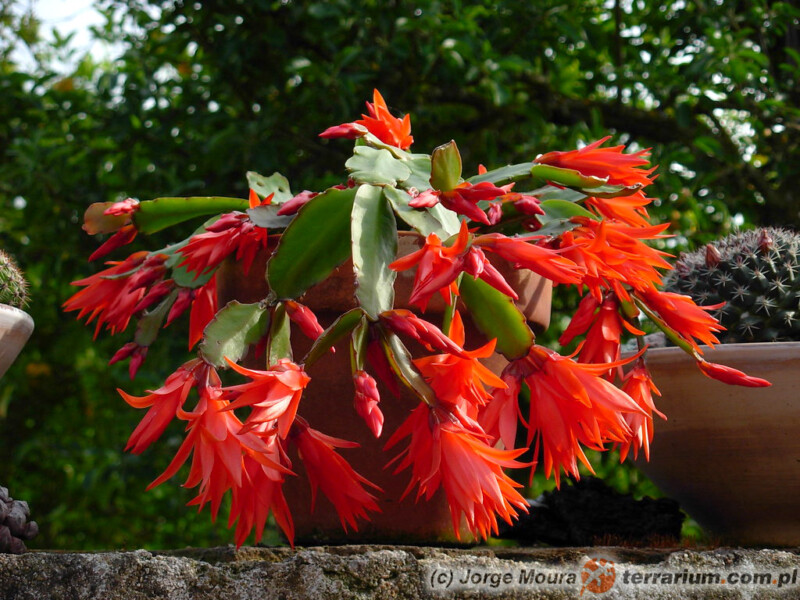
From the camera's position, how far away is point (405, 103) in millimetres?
2133

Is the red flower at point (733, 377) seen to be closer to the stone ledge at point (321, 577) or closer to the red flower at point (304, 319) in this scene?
the stone ledge at point (321, 577)

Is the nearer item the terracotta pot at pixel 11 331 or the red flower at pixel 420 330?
Answer: the red flower at pixel 420 330

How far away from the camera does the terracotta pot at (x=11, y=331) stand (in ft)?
3.10

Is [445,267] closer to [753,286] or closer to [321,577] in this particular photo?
[321,577]

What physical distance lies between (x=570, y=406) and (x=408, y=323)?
0.18 metres

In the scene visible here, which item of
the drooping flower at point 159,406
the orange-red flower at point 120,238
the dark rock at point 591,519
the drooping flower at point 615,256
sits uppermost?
the drooping flower at point 615,256

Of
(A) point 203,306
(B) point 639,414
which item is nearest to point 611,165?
(B) point 639,414

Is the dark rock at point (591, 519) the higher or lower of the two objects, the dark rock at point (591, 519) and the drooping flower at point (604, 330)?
the lower

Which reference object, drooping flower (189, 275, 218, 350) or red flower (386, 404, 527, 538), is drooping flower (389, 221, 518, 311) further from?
drooping flower (189, 275, 218, 350)

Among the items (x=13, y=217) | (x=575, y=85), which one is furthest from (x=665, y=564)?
(x=13, y=217)

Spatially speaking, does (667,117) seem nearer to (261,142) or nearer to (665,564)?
(261,142)

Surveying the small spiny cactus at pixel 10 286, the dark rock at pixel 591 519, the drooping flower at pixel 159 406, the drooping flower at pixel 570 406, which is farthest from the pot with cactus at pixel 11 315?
the dark rock at pixel 591 519

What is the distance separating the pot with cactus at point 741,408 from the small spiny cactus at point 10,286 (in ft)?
2.56

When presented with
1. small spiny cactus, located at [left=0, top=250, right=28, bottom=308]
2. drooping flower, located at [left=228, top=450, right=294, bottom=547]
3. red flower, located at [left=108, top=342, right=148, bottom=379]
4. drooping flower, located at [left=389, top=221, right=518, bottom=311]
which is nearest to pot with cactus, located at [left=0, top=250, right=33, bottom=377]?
small spiny cactus, located at [left=0, top=250, right=28, bottom=308]
